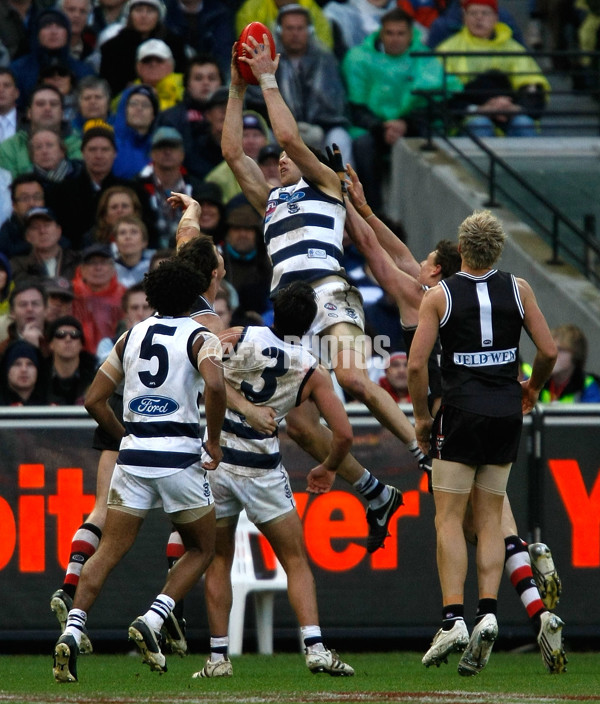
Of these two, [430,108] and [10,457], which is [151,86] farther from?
[10,457]

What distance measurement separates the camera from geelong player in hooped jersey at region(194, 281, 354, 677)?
813 centimetres

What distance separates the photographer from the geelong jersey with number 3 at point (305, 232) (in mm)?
9203

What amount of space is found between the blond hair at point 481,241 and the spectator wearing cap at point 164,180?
18.6 ft

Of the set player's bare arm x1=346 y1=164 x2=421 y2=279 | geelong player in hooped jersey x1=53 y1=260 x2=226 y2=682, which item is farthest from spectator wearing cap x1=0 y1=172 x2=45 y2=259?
geelong player in hooped jersey x1=53 y1=260 x2=226 y2=682

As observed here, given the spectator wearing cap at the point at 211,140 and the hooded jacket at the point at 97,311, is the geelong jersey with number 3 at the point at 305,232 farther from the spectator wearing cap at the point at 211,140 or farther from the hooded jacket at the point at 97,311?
the spectator wearing cap at the point at 211,140

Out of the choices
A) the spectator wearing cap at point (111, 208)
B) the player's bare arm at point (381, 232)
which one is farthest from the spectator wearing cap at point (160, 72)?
the player's bare arm at point (381, 232)

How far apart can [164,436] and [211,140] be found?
22.0ft

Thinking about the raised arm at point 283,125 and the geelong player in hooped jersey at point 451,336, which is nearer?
the geelong player in hooped jersey at point 451,336

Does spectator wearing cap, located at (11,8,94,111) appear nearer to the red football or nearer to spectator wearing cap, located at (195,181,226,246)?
spectator wearing cap, located at (195,181,226,246)

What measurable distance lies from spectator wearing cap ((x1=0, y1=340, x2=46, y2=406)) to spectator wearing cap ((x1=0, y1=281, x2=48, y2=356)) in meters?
0.50

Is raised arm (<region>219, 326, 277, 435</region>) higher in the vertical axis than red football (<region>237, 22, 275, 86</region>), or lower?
lower

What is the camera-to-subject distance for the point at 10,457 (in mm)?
10180

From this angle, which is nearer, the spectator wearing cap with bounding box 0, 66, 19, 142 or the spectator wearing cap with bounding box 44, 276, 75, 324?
the spectator wearing cap with bounding box 44, 276, 75, 324

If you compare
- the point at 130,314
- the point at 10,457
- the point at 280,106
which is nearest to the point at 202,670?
the point at 10,457
